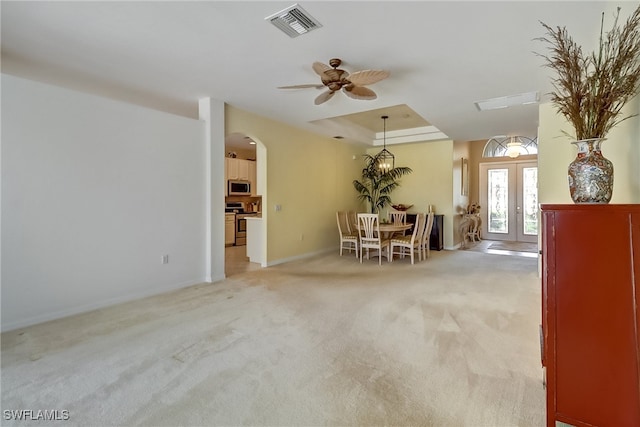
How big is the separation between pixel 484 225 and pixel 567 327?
30.3ft

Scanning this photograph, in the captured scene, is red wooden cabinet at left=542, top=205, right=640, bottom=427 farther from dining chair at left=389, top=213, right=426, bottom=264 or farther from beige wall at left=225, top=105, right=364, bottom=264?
beige wall at left=225, top=105, right=364, bottom=264

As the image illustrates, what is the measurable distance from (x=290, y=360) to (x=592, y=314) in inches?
72.1

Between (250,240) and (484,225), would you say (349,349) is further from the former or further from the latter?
(484,225)

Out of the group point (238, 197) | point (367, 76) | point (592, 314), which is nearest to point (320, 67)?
point (367, 76)

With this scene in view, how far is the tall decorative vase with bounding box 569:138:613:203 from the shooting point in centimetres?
152

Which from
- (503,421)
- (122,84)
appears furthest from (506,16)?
(122,84)

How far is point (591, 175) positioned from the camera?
154 centimetres

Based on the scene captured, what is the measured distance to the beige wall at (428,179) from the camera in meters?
7.58

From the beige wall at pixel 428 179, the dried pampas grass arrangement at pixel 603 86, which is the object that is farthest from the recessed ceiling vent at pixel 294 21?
the beige wall at pixel 428 179

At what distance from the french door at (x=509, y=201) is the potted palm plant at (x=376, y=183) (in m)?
3.36

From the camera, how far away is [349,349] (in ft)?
8.16

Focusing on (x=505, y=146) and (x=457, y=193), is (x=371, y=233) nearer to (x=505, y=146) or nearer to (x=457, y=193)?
(x=457, y=193)
